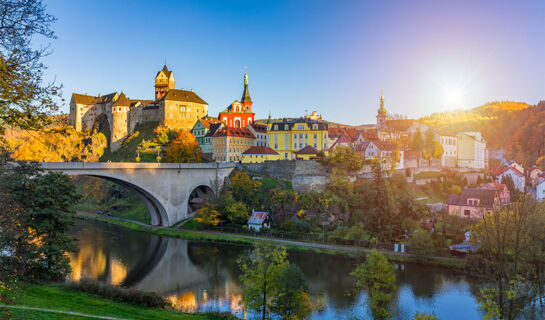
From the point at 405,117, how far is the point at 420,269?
159 feet

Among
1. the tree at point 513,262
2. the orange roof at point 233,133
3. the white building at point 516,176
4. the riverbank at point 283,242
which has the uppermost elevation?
the orange roof at point 233,133

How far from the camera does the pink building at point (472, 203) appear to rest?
37625 millimetres

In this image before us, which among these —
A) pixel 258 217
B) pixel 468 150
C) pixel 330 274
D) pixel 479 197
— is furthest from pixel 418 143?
pixel 330 274

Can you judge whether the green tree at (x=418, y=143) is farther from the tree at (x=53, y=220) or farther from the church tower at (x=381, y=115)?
the tree at (x=53, y=220)

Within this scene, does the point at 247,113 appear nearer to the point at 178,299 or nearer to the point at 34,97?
the point at 178,299

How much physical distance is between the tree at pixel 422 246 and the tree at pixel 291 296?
16337 mm

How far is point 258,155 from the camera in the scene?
185 feet

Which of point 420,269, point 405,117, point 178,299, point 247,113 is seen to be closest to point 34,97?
point 178,299

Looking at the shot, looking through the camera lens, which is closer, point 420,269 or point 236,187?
point 420,269

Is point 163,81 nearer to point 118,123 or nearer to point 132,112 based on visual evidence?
point 132,112

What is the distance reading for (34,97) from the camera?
852 cm

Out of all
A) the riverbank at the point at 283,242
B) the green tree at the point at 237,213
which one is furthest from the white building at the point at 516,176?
the green tree at the point at 237,213

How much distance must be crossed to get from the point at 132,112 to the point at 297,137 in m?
43.0

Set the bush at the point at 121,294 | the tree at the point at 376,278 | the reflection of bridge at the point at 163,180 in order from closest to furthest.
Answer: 1. the bush at the point at 121,294
2. the tree at the point at 376,278
3. the reflection of bridge at the point at 163,180
